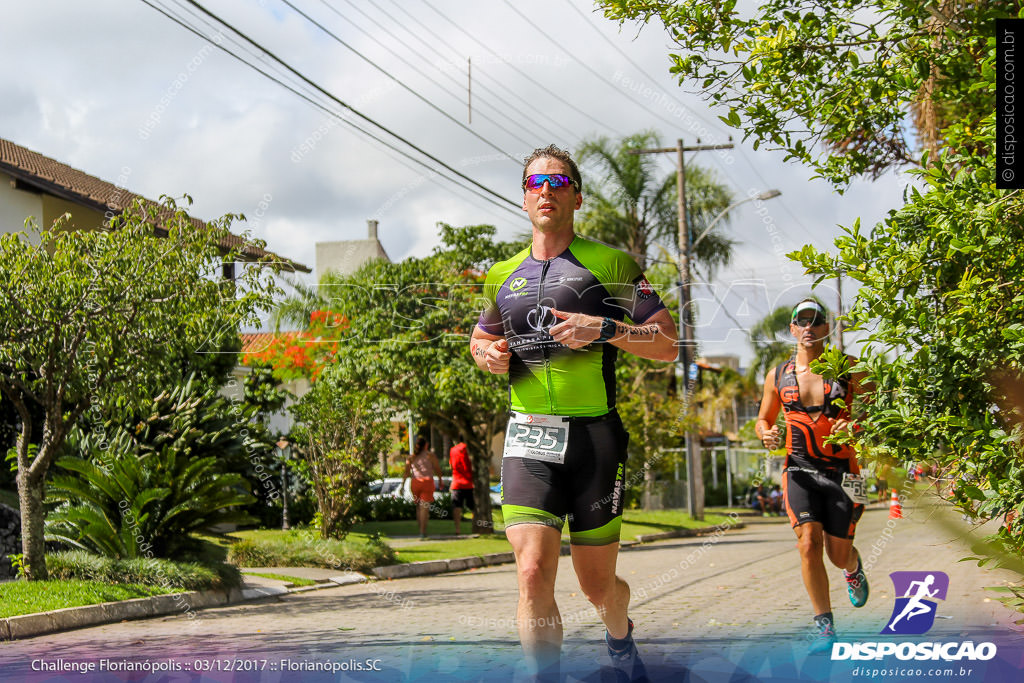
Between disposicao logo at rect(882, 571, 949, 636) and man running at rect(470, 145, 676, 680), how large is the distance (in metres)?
2.80

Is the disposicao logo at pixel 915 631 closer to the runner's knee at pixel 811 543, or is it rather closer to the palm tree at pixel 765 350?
the runner's knee at pixel 811 543

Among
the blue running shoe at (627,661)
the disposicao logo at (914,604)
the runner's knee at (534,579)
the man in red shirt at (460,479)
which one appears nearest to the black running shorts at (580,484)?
the runner's knee at (534,579)

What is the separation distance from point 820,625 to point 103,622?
5.98 m

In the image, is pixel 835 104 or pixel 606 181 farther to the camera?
pixel 606 181

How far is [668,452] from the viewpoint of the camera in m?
28.5

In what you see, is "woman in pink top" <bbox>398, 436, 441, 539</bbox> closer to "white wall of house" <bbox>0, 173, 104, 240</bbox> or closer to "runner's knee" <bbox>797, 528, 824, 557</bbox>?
"white wall of house" <bbox>0, 173, 104, 240</bbox>

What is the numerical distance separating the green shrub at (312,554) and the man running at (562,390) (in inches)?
367

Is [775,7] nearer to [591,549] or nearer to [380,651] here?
[591,549]

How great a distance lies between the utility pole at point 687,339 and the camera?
25.5 metres

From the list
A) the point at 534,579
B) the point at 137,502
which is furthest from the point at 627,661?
the point at 137,502

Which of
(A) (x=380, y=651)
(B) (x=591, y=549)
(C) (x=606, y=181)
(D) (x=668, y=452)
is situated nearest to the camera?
(B) (x=591, y=549)

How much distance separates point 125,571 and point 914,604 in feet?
23.3

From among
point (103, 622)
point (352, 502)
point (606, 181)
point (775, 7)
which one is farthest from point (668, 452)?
point (775, 7)

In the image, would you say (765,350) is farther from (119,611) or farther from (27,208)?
(119,611)
